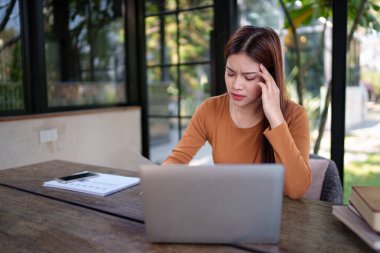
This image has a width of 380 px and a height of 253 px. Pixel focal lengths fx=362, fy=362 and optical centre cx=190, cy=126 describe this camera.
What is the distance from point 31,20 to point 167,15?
111 cm

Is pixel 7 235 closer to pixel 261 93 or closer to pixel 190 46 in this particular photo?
pixel 261 93

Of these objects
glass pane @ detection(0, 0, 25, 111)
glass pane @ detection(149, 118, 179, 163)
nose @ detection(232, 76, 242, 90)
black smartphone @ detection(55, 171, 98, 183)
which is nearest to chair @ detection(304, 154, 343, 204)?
nose @ detection(232, 76, 242, 90)

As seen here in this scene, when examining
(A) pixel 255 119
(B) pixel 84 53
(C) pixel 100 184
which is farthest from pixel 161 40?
(C) pixel 100 184

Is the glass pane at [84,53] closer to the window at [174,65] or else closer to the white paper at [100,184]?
the window at [174,65]

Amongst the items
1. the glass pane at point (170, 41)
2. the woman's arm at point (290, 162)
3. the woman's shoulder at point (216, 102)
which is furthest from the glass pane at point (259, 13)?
the woman's arm at point (290, 162)

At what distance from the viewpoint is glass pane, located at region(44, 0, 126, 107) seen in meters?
2.88

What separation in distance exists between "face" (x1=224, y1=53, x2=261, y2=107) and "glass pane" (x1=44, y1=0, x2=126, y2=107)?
74.4 inches

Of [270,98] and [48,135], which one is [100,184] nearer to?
[270,98]

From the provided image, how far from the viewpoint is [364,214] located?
82 cm

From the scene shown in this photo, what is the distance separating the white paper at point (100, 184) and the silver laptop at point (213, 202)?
502 mm

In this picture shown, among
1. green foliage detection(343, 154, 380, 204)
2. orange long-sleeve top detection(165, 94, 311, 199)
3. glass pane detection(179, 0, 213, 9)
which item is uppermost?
glass pane detection(179, 0, 213, 9)

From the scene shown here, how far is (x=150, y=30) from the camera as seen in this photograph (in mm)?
3342

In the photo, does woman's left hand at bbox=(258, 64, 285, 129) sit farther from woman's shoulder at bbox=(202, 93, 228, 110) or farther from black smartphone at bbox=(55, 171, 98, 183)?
black smartphone at bbox=(55, 171, 98, 183)

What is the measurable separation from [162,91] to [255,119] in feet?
6.57
